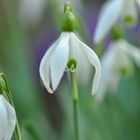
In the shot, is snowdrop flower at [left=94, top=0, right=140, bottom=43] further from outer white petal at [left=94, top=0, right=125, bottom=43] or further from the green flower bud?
the green flower bud

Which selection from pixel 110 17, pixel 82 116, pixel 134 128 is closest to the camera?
pixel 110 17

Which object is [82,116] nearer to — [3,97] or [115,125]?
[115,125]

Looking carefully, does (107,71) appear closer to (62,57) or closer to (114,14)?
(114,14)

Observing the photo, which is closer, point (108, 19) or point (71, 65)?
point (71, 65)

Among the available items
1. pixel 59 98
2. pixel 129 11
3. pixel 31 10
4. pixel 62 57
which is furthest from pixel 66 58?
pixel 31 10

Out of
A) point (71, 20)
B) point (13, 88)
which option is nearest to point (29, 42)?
point (13, 88)

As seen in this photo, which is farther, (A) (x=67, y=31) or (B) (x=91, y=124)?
(B) (x=91, y=124)

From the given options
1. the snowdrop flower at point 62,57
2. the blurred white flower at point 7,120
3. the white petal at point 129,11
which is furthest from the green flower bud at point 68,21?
the white petal at point 129,11
